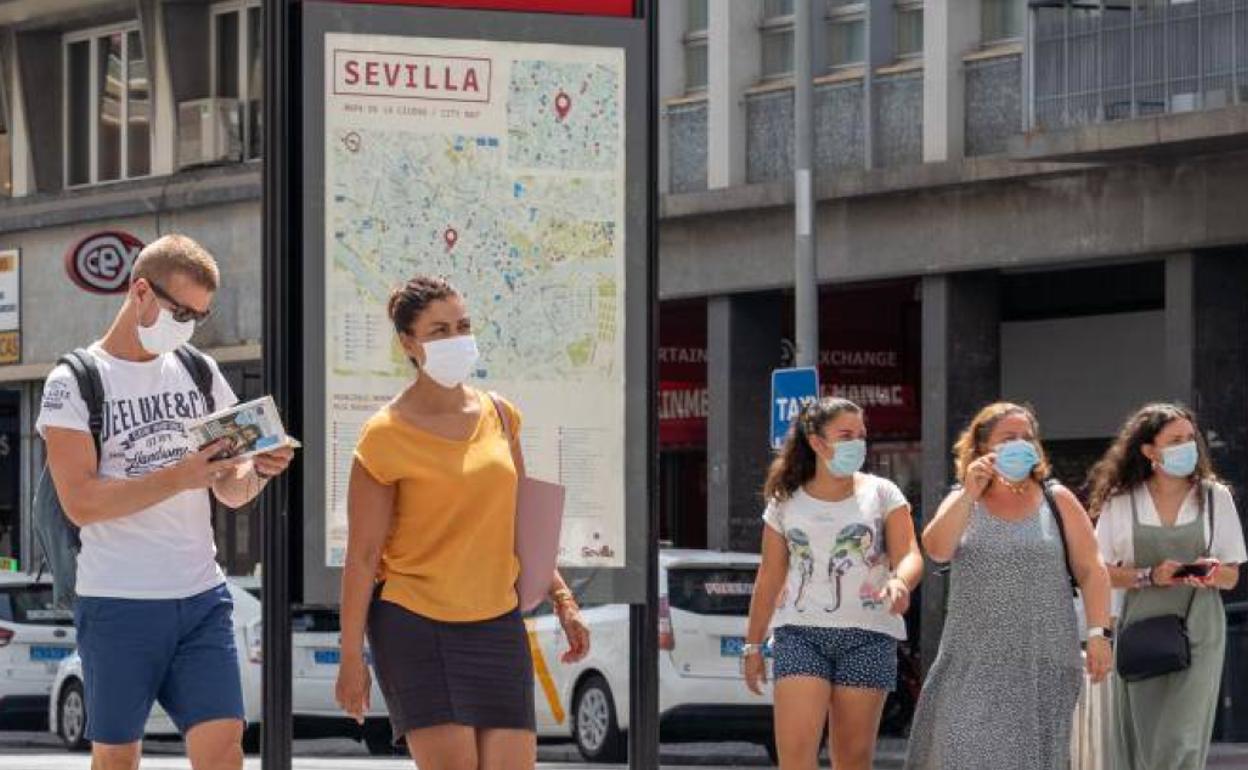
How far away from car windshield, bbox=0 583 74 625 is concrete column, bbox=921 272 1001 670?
28.1 ft

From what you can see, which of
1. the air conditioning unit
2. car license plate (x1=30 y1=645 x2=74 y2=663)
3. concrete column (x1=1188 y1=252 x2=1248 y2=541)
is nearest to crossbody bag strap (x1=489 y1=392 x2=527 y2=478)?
car license plate (x1=30 y1=645 x2=74 y2=663)

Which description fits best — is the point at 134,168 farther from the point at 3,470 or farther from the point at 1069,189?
the point at 1069,189

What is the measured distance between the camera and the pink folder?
909 centimetres

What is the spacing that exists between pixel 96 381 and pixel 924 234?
22694 millimetres

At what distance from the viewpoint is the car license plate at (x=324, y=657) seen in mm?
24797

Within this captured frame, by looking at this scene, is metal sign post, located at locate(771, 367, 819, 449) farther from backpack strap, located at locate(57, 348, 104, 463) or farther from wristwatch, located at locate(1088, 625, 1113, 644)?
backpack strap, located at locate(57, 348, 104, 463)

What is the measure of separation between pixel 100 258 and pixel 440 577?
99.6 feet

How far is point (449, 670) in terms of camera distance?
8883 millimetres

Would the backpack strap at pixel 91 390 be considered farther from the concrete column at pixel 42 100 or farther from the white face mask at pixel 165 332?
the concrete column at pixel 42 100

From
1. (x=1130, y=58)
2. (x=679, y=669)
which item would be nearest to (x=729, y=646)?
(x=679, y=669)

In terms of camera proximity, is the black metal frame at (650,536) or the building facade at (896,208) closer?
the black metal frame at (650,536)

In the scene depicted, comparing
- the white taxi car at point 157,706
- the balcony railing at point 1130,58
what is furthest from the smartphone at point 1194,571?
the balcony railing at point 1130,58

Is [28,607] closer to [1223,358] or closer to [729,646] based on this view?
[729,646]

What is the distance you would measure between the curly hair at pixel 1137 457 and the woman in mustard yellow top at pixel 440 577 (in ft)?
14.2
